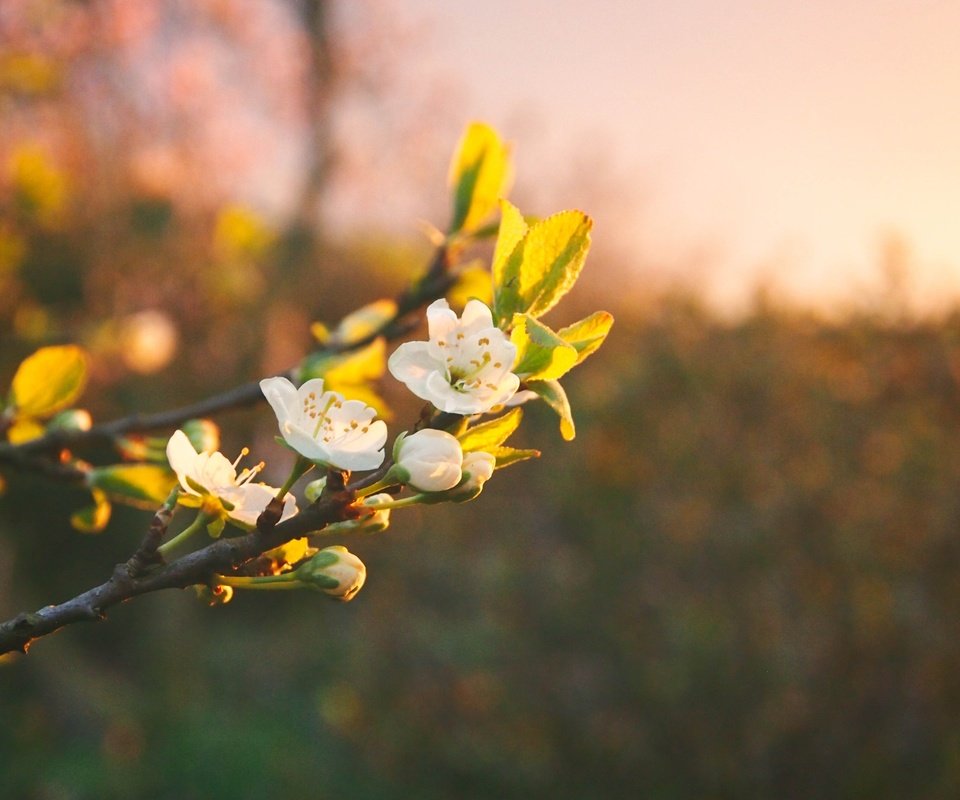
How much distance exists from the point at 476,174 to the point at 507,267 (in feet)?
1.40

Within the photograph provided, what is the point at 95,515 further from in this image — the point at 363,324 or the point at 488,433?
the point at 488,433

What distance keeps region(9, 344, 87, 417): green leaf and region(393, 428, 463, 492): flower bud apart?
0.56m

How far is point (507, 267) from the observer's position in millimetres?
626

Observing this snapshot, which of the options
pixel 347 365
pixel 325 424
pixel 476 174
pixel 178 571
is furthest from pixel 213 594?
pixel 476 174

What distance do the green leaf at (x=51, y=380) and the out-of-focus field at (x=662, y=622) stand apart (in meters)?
2.17

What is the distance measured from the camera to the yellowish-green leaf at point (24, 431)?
102 centimetres

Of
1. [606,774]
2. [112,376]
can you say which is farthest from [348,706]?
[112,376]

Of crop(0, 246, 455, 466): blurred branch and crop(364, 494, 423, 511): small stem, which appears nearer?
crop(364, 494, 423, 511): small stem

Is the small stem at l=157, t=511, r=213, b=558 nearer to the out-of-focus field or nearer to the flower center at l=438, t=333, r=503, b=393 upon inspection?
the flower center at l=438, t=333, r=503, b=393

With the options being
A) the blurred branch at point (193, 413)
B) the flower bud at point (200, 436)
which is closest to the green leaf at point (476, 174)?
the blurred branch at point (193, 413)

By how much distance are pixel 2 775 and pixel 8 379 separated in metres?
1.60

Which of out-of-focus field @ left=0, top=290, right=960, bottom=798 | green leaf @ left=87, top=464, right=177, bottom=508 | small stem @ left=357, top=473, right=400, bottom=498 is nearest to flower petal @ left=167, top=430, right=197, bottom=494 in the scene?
small stem @ left=357, top=473, right=400, bottom=498

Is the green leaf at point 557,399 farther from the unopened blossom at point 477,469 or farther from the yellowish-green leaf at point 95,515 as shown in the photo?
the yellowish-green leaf at point 95,515

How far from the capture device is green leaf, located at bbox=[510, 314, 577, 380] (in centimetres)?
58
